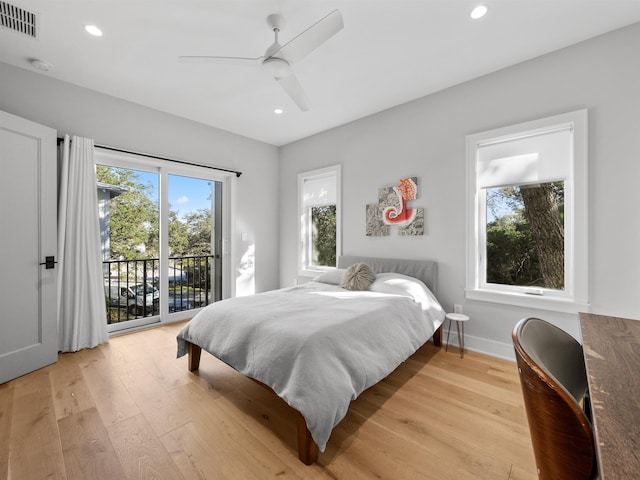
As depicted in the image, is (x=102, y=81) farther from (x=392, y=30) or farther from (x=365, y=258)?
(x=365, y=258)

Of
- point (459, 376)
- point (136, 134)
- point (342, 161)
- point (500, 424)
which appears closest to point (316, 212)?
point (342, 161)

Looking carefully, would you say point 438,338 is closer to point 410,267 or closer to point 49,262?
point 410,267

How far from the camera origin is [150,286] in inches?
146

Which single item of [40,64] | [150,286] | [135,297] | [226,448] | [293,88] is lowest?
[226,448]

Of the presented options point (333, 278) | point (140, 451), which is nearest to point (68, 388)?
point (140, 451)

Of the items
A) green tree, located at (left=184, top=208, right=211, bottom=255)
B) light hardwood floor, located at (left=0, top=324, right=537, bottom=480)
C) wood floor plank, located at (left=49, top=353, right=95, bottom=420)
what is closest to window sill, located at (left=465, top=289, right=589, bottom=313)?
light hardwood floor, located at (left=0, top=324, right=537, bottom=480)

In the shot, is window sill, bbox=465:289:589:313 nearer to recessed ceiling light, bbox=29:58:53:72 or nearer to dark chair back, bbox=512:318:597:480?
dark chair back, bbox=512:318:597:480

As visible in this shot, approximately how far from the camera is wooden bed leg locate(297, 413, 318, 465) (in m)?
1.46

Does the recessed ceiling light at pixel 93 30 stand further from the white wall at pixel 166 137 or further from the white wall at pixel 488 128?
the white wall at pixel 488 128

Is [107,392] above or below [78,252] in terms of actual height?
below

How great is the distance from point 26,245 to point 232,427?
245cm

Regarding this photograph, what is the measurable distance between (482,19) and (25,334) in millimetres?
4528

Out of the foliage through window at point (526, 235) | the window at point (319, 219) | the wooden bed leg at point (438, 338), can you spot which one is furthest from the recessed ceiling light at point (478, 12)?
the wooden bed leg at point (438, 338)

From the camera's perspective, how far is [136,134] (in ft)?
11.0
